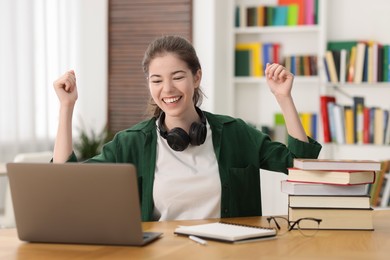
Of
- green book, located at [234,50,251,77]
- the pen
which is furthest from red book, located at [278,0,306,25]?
the pen

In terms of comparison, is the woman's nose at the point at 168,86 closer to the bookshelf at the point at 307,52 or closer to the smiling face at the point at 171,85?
the smiling face at the point at 171,85

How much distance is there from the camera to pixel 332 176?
7.07 ft

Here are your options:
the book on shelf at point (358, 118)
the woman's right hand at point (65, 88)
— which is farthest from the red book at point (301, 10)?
the woman's right hand at point (65, 88)

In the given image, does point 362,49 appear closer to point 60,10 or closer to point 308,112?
point 308,112

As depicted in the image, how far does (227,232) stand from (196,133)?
2.08ft

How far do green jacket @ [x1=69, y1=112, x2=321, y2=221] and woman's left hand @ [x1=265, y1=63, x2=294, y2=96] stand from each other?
0.18 m

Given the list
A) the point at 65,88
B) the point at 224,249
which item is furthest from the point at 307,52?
the point at 224,249

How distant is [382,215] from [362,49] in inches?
109

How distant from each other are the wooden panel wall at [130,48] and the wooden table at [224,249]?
401 centimetres

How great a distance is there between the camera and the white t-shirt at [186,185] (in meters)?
2.48

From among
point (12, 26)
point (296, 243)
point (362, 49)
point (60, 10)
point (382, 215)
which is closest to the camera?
point (296, 243)

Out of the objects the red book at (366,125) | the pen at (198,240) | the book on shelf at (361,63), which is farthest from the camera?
the book on shelf at (361,63)

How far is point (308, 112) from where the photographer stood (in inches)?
217

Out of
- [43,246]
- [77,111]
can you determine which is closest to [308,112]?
[77,111]
